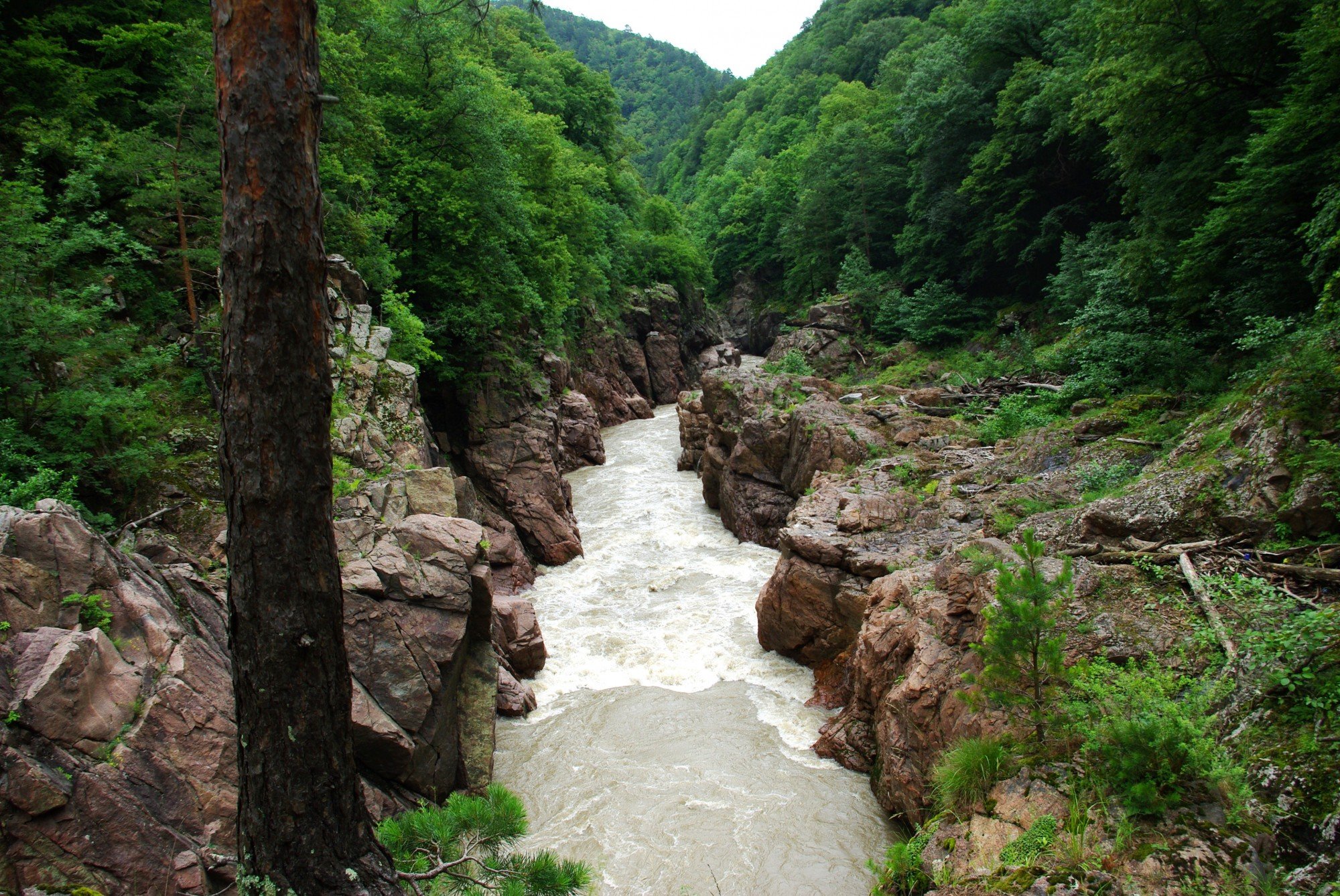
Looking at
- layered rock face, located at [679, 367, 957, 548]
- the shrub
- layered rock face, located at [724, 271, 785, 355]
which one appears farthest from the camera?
layered rock face, located at [724, 271, 785, 355]

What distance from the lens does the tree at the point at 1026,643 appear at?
4.85m

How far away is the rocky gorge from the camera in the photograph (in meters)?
3.88

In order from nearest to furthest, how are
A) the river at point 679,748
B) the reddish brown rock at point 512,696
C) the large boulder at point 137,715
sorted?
the large boulder at point 137,715, the river at point 679,748, the reddish brown rock at point 512,696

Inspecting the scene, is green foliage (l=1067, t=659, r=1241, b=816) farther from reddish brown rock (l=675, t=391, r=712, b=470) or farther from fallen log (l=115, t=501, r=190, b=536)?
reddish brown rock (l=675, t=391, r=712, b=470)

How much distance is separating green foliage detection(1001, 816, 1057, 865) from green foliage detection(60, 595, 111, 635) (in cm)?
687

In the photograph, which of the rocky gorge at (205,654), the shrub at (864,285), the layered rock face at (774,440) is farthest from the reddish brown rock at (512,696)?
the shrub at (864,285)

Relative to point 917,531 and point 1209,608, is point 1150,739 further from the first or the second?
point 917,531

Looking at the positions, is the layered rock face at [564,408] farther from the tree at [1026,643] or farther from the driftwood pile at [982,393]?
the tree at [1026,643]

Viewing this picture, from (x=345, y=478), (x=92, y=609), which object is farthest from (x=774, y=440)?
(x=92, y=609)

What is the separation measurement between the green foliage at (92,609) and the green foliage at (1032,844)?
687 cm

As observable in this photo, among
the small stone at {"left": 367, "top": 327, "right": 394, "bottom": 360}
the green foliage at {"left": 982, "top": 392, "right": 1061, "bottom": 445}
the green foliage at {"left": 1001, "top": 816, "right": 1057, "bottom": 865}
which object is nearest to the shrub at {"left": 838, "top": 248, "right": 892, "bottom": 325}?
the green foliage at {"left": 982, "top": 392, "right": 1061, "bottom": 445}

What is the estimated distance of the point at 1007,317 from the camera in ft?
83.6

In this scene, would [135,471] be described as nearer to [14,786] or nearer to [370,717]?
[370,717]

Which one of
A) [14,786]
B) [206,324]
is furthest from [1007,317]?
[14,786]
